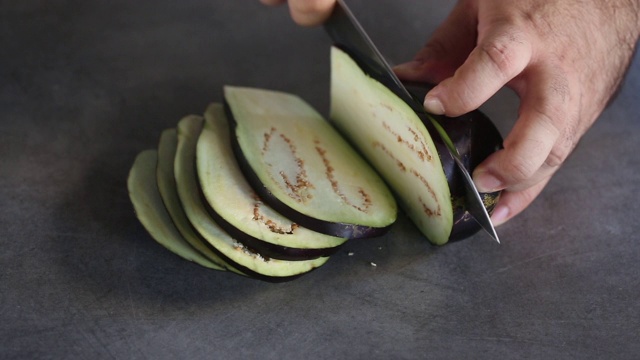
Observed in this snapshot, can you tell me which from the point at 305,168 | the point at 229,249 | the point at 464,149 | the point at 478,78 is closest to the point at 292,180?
the point at 305,168

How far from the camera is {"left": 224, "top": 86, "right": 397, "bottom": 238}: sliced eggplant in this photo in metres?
2.45

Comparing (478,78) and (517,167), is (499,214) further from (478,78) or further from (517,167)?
(478,78)

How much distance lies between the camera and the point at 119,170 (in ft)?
9.48

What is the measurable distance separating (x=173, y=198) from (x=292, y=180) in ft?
1.34

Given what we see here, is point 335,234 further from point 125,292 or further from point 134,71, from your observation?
point 134,71

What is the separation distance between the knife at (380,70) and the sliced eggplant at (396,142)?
3cm

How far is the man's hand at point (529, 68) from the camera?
7.77 feet

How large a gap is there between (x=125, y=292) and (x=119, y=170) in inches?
24.8

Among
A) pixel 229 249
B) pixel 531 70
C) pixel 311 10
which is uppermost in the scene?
pixel 311 10

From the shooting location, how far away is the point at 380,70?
266cm

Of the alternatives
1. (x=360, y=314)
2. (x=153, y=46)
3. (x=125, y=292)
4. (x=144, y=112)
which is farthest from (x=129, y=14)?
(x=360, y=314)

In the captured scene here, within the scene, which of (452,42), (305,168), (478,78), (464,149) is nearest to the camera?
(478,78)

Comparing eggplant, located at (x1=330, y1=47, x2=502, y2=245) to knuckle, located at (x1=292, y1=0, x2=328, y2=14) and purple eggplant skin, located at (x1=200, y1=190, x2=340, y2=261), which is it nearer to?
knuckle, located at (x1=292, y1=0, x2=328, y2=14)

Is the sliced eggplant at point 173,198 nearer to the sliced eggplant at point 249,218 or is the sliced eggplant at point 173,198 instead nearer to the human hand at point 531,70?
the sliced eggplant at point 249,218
